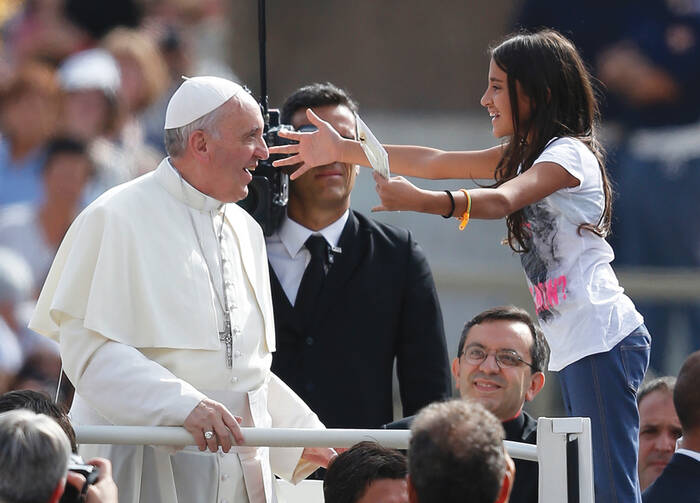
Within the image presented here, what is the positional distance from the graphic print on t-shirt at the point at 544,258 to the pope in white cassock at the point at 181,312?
2.42ft

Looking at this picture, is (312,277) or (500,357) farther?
(312,277)

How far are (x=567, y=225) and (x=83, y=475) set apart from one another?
1.52 metres

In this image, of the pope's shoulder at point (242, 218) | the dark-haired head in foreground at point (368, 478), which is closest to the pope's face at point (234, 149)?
the pope's shoulder at point (242, 218)

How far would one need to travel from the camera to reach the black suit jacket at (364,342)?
4.35 metres

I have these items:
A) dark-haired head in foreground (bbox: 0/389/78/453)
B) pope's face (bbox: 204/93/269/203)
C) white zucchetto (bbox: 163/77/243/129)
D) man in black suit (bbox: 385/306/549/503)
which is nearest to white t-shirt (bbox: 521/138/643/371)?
man in black suit (bbox: 385/306/549/503)

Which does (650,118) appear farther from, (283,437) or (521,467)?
(283,437)

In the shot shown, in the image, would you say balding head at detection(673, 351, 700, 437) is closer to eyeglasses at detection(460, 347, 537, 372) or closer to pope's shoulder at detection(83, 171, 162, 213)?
eyeglasses at detection(460, 347, 537, 372)

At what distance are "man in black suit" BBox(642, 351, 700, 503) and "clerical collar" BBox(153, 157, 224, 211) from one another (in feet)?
4.58

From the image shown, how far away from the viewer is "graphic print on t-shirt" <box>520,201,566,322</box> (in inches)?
140

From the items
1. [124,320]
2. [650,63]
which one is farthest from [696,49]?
[124,320]

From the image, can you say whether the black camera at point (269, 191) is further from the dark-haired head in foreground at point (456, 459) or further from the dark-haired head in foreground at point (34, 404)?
the dark-haired head in foreground at point (456, 459)

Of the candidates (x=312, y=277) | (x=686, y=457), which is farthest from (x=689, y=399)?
(x=312, y=277)

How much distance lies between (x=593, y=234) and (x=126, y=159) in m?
4.83

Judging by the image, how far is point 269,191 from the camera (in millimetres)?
4285
